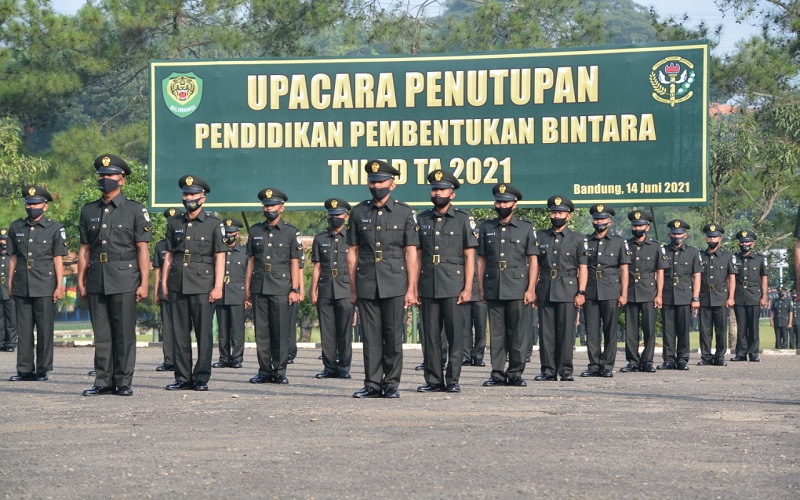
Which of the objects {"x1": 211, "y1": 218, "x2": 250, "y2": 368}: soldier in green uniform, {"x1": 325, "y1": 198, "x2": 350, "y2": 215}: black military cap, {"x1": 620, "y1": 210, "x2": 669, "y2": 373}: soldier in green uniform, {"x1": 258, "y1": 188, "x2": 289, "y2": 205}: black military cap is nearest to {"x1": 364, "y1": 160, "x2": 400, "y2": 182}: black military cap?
{"x1": 258, "y1": 188, "x2": 289, "y2": 205}: black military cap

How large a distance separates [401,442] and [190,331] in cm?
480

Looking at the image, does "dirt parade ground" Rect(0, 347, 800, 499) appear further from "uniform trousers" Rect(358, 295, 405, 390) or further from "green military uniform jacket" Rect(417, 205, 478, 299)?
"green military uniform jacket" Rect(417, 205, 478, 299)

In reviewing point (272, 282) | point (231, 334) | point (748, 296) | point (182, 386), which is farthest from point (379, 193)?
point (748, 296)

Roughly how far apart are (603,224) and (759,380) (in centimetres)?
241

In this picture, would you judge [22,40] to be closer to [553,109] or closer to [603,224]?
[553,109]

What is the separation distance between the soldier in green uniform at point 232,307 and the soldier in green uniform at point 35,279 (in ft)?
12.9

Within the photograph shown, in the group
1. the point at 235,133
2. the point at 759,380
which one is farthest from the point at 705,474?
the point at 235,133

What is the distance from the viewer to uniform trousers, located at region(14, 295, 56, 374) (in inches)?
579

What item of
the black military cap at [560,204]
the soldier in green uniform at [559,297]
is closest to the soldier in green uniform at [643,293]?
the soldier in green uniform at [559,297]

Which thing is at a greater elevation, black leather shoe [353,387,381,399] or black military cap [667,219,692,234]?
black military cap [667,219,692,234]

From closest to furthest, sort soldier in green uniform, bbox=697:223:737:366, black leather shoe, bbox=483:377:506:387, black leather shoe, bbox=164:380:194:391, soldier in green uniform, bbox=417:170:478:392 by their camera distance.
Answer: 1. soldier in green uniform, bbox=417:170:478:392
2. black leather shoe, bbox=164:380:194:391
3. black leather shoe, bbox=483:377:506:387
4. soldier in green uniform, bbox=697:223:737:366

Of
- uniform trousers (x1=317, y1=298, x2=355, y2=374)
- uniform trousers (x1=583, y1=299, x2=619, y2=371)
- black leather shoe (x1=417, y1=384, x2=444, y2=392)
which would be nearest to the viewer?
black leather shoe (x1=417, y1=384, x2=444, y2=392)

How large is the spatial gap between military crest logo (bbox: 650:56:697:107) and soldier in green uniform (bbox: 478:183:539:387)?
29.4 ft

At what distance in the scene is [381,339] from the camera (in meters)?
12.5
